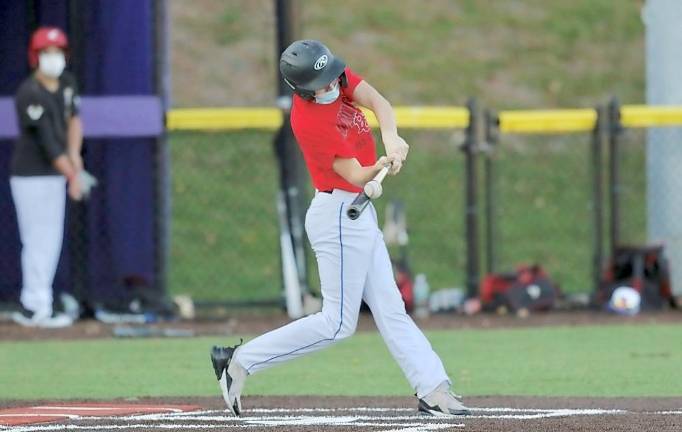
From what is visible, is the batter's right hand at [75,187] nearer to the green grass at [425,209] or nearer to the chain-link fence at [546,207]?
the green grass at [425,209]

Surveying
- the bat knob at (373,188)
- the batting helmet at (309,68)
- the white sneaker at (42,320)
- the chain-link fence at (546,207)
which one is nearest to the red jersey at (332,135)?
the batting helmet at (309,68)

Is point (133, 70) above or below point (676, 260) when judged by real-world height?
above

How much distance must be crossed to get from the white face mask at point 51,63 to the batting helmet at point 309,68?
623cm

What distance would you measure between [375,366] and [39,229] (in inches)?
153

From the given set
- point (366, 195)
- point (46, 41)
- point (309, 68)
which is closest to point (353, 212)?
point (366, 195)

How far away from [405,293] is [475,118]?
168 cm

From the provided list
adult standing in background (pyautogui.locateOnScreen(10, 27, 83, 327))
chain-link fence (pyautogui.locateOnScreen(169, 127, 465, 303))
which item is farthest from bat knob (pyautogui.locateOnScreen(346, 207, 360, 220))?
chain-link fence (pyautogui.locateOnScreen(169, 127, 465, 303))

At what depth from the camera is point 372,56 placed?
2611cm

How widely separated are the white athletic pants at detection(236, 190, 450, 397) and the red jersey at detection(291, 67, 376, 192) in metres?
0.12

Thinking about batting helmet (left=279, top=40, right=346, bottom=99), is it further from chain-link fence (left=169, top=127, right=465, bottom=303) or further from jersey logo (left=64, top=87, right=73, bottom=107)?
chain-link fence (left=169, top=127, right=465, bottom=303)

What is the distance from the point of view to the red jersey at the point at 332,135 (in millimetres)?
8172

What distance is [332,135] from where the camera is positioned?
321 inches

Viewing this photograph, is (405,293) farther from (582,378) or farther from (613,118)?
(582,378)

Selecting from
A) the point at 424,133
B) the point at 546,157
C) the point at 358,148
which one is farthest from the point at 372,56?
the point at 358,148
